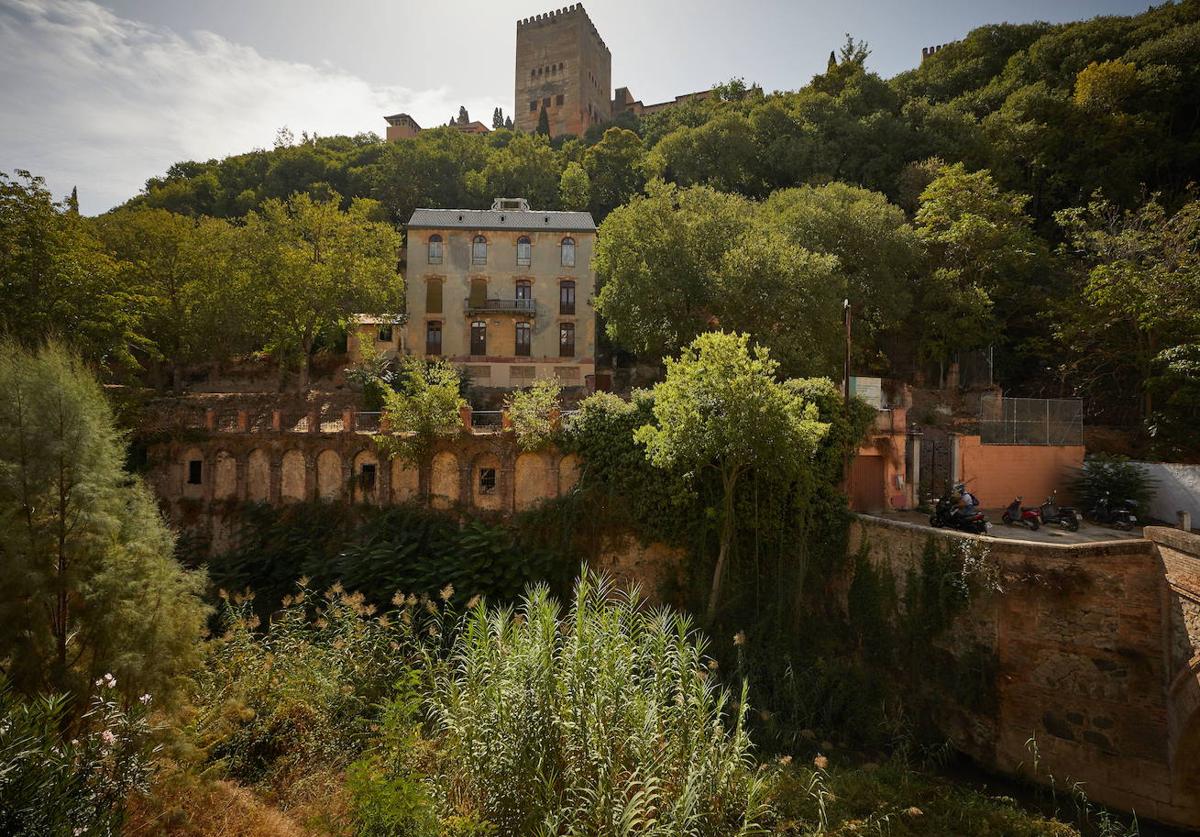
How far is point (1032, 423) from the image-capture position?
19.6 meters

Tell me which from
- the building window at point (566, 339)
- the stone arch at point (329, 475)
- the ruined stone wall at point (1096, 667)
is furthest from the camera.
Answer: the building window at point (566, 339)

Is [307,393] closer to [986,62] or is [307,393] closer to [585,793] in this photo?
[585,793]

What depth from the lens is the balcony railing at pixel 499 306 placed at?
33125 millimetres

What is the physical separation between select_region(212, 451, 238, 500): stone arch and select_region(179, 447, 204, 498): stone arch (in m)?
0.25

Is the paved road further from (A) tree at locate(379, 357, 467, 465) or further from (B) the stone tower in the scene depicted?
(B) the stone tower

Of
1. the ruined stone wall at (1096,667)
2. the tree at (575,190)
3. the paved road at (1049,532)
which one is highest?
the tree at (575,190)

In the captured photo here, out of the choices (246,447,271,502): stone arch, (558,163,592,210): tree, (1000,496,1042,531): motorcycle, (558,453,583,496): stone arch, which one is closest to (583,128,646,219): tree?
(558,163,592,210): tree

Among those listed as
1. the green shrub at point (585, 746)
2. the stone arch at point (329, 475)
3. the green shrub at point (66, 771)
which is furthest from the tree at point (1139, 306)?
the green shrub at point (66, 771)

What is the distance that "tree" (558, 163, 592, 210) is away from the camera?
4478cm

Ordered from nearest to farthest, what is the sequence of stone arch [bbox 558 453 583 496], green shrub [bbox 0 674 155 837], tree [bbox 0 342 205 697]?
green shrub [bbox 0 674 155 837], tree [bbox 0 342 205 697], stone arch [bbox 558 453 583 496]

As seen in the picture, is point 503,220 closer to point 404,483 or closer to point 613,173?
point 613,173

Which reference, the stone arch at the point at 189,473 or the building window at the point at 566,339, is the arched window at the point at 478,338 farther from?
the stone arch at the point at 189,473

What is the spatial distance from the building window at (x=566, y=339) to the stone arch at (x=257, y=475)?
54.8ft

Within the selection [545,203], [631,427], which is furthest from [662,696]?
[545,203]
